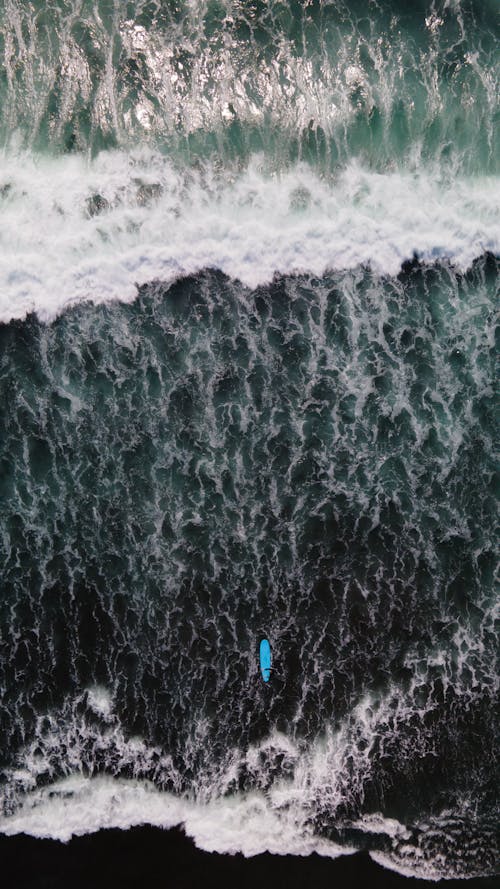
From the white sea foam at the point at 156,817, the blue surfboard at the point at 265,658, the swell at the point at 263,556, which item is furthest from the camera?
the blue surfboard at the point at 265,658

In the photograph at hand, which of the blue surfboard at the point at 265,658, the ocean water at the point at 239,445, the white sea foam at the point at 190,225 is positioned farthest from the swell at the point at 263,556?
the white sea foam at the point at 190,225

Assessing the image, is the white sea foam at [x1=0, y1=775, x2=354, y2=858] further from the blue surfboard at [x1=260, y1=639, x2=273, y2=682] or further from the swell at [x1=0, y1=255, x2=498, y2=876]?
the blue surfboard at [x1=260, y1=639, x2=273, y2=682]

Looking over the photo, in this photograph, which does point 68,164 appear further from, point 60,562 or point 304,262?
point 60,562

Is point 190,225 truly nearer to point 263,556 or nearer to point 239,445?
point 239,445

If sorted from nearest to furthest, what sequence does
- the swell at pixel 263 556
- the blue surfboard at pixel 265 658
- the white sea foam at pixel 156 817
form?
the white sea foam at pixel 156 817 → the swell at pixel 263 556 → the blue surfboard at pixel 265 658

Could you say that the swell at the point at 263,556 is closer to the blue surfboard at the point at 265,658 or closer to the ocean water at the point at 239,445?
the ocean water at the point at 239,445

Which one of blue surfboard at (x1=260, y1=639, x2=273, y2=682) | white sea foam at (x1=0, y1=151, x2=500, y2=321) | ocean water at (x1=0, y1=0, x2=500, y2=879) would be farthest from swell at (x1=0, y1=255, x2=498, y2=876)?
white sea foam at (x1=0, y1=151, x2=500, y2=321)
